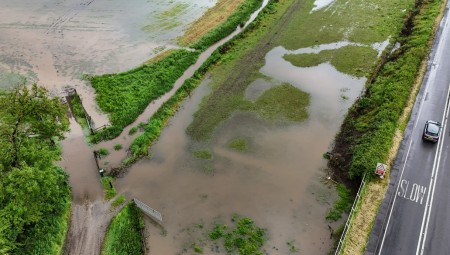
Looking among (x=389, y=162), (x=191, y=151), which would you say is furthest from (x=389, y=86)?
(x=191, y=151)

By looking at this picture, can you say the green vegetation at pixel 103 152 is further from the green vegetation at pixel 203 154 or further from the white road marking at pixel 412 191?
the white road marking at pixel 412 191

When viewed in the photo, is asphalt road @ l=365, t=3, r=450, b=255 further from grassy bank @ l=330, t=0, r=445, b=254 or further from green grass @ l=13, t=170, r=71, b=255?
green grass @ l=13, t=170, r=71, b=255

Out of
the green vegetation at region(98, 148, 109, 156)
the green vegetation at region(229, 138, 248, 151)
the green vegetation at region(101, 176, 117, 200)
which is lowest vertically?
the green vegetation at region(101, 176, 117, 200)

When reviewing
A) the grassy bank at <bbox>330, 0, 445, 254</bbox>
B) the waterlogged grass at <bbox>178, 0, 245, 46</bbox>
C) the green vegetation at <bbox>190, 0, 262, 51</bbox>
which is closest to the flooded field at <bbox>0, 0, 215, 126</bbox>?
the waterlogged grass at <bbox>178, 0, 245, 46</bbox>

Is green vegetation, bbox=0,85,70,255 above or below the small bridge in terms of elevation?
above

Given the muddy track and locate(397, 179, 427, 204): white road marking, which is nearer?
locate(397, 179, 427, 204): white road marking

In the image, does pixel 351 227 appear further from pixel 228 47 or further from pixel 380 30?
pixel 380 30

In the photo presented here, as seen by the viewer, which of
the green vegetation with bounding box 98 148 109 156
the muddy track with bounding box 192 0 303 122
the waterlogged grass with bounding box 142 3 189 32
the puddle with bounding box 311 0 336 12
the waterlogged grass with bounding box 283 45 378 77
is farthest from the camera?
the puddle with bounding box 311 0 336 12

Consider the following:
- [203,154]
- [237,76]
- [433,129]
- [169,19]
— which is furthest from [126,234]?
[169,19]
